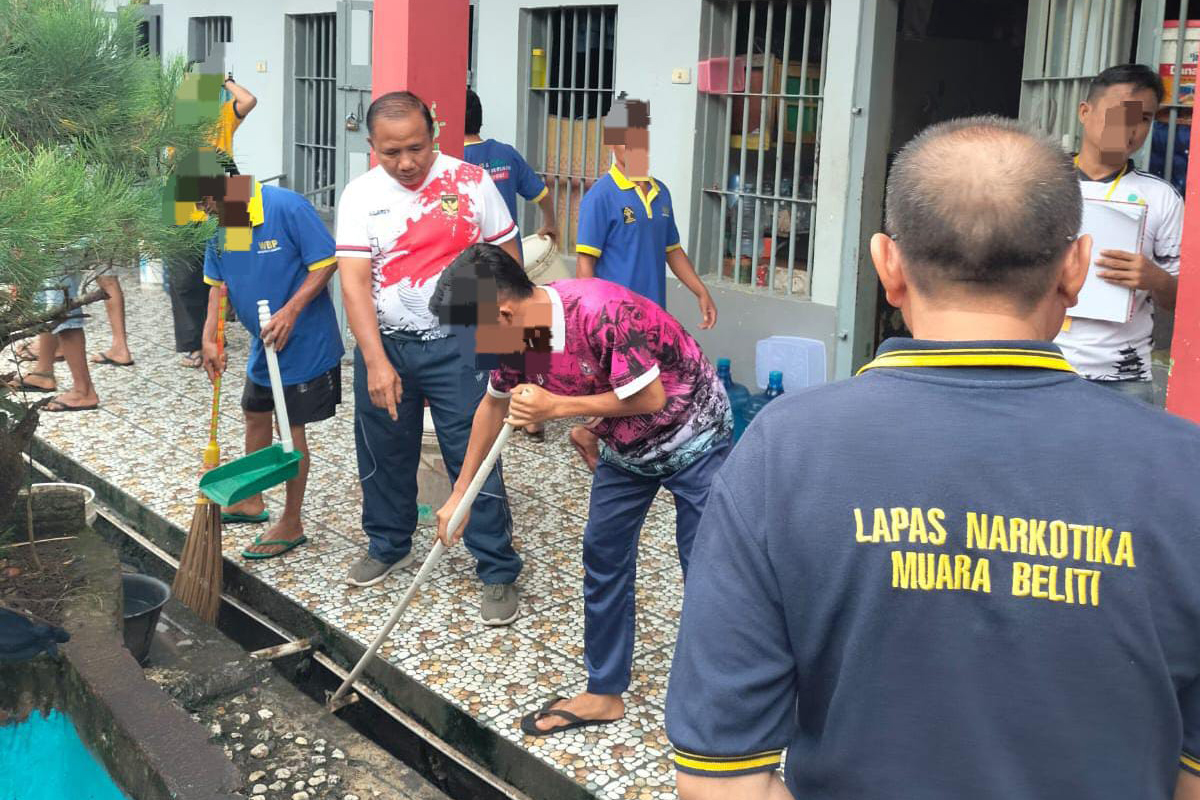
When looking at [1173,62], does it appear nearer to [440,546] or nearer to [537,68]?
[440,546]

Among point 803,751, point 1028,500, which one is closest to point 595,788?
point 803,751

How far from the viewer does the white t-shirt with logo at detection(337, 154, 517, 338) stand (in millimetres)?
4500

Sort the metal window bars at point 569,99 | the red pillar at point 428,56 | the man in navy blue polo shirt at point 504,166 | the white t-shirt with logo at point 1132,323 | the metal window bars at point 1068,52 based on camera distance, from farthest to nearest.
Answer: the metal window bars at point 569,99
the man in navy blue polo shirt at point 504,166
the red pillar at point 428,56
the metal window bars at point 1068,52
the white t-shirt with logo at point 1132,323

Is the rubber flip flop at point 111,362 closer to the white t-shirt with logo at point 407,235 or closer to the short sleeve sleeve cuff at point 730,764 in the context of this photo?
the white t-shirt with logo at point 407,235

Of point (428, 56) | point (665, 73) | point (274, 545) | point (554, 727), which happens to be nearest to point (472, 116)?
point (665, 73)

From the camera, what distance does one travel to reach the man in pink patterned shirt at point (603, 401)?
334 cm

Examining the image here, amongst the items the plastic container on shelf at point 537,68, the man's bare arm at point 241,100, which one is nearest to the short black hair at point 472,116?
the man's bare arm at point 241,100

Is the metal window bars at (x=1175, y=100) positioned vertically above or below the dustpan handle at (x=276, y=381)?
above

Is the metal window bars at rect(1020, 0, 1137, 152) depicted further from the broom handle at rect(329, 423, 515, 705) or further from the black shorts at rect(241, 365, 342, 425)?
the black shorts at rect(241, 365, 342, 425)

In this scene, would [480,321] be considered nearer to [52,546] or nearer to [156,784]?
[156,784]

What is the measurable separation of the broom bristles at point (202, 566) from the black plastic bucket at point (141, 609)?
30 cm

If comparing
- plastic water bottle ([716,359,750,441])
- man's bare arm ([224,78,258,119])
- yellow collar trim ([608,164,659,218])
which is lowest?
plastic water bottle ([716,359,750,441])

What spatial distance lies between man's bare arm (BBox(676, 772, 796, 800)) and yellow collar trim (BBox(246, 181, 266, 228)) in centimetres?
395

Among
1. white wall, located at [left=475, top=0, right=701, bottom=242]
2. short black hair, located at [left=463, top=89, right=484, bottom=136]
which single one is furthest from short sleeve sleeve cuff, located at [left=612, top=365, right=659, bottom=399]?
white wall, located at [left=475, top=0, right=701, bottom=242]
